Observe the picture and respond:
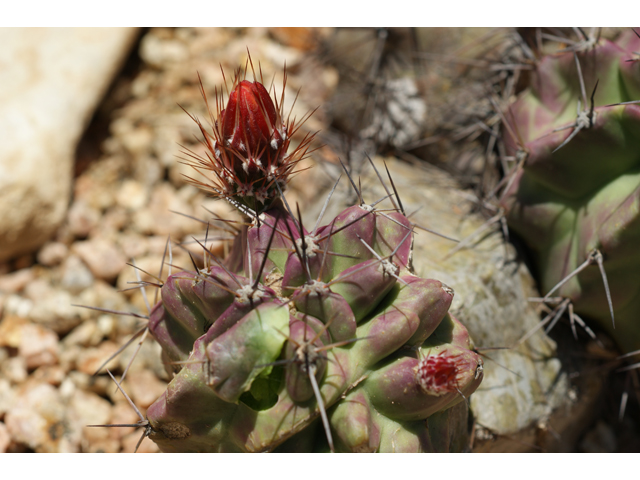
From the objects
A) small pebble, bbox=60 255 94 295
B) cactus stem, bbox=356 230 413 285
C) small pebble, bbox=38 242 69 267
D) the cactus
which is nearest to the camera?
cactus stem, bbox=356 230 413 285

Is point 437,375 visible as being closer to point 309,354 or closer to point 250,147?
point 309,354

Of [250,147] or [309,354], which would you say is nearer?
[309,354]

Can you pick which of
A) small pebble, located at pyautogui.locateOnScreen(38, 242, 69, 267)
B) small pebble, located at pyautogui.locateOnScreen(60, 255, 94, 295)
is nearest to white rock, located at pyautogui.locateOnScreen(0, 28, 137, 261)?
small pebble, located at pyautogui.locateOnScreen(38, 242, 69, 267)

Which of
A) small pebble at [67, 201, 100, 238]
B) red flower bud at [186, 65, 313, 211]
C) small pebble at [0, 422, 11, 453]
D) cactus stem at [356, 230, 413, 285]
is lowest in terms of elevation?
small pebble at [0, 422, 11, 453]

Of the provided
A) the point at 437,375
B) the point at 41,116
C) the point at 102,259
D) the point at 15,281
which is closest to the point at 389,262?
the point at 437,375

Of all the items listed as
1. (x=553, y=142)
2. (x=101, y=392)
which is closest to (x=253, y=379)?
(x=553, y=142)

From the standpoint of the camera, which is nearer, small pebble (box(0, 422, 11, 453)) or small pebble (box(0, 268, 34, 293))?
small pebble (box(0, 422, 11, 453))

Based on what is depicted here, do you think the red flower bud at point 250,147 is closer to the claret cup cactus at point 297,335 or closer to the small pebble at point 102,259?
the claret cup cactus at point 297,335

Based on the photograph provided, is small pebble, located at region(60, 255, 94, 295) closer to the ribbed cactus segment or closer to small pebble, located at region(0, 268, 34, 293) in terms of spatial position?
small pebble, located at region(0, 268, 34, 293)
